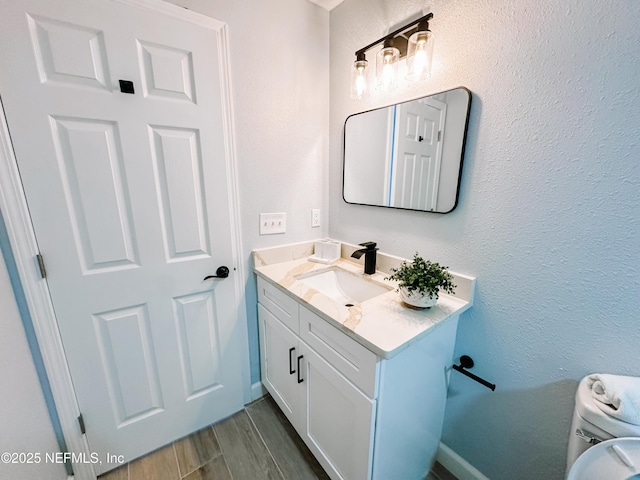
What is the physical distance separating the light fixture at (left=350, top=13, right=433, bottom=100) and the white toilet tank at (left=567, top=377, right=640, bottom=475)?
4.06 feet

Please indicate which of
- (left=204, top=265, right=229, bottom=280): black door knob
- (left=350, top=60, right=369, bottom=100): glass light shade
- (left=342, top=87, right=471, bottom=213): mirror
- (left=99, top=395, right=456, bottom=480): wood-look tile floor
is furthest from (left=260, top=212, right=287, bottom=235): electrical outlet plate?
(left=99, top=395, right=456, bottom=480): wood-look tile floor

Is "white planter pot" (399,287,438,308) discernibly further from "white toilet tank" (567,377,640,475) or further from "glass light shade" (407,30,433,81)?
"glass light shade" (407,30,433,81)

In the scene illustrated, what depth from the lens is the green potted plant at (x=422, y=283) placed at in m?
0.95

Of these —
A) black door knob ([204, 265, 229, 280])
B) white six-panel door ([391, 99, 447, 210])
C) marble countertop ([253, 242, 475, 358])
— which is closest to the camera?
marble countertop ([253, 242, 475, 358])

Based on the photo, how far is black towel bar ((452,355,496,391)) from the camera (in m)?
1.04

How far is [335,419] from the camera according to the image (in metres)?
1.04

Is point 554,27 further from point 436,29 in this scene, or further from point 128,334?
point 128,334

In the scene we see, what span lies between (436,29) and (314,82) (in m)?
0.71

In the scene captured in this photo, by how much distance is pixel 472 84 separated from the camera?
3.20 feet

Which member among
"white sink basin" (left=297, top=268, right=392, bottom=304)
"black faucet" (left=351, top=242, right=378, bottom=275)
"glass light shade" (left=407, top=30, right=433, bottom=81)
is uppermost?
"glass light shade" (left=407, top=30, right=433, bottom=81)

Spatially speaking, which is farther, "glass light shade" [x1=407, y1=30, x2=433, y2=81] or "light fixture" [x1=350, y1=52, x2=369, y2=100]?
"light fixture" [x1=350, y1=52, x2=369, y2=100]

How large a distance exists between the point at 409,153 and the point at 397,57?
427 mm

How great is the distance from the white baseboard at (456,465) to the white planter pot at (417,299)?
2.76 ft

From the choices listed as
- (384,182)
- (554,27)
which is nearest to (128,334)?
(384,182)
